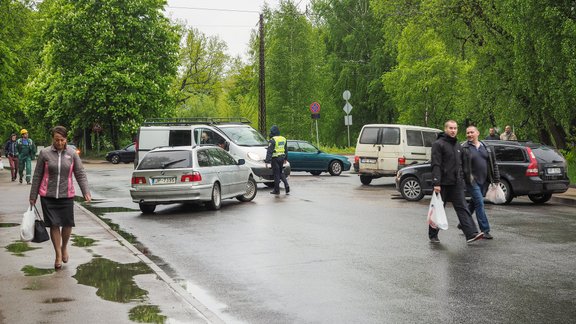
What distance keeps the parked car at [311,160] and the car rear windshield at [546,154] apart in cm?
1329

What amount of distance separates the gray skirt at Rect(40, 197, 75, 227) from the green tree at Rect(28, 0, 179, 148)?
139 feet

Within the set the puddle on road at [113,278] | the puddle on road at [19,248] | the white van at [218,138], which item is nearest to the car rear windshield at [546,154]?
the white van at [218,138]

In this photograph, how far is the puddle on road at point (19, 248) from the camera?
11102mm

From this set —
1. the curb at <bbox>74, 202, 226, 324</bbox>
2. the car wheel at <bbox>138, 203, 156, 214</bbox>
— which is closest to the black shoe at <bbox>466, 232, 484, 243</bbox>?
the curb at <bbox>74, 202, 226, 324</bbox>

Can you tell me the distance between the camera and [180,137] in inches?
998

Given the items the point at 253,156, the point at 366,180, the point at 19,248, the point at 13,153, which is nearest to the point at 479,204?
the point at 19,248

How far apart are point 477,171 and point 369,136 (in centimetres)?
1297

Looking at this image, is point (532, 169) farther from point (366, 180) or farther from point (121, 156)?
point (121, 156)

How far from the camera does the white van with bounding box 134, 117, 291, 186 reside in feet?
75.5

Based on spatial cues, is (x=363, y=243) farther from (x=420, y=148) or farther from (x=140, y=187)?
(x=420, y=148)

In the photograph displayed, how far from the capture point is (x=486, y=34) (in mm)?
27812

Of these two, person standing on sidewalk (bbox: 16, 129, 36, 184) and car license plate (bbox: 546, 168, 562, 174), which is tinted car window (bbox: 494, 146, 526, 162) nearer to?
car license plate (bbox: 546, 168, 562, 174)

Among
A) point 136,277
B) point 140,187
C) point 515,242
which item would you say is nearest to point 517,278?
point 515,242

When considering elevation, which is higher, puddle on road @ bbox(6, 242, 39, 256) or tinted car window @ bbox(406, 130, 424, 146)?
tinted car window @ bbox(406, 130, 424, 146)
